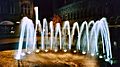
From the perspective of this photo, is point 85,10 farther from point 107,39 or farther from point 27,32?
point 27,32

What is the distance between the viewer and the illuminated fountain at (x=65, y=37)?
46.1ft

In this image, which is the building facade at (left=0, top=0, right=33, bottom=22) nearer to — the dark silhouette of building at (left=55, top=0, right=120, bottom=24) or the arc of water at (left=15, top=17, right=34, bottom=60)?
the arc of water at (left=15, top=17, right=34, bottom=60)

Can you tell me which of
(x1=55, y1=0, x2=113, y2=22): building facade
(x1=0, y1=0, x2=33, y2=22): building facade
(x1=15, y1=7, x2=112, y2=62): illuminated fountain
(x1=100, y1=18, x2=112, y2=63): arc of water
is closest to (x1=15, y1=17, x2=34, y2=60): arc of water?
(x1=15, y1=7, x2=112, y2=62): illuminated fountain

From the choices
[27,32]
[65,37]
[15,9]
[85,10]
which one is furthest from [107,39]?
[15,9]

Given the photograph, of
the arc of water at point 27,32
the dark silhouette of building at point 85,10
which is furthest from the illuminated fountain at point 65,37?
the dark silhouette of building at point 85,10

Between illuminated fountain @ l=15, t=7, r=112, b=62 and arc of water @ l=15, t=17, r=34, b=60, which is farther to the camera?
illuminated fountain @ l=15, t=7, r=112, b=62

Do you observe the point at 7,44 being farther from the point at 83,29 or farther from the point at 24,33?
the point at 83,29

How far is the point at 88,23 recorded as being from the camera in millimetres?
14609

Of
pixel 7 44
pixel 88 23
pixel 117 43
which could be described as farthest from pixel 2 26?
pixel 117 43

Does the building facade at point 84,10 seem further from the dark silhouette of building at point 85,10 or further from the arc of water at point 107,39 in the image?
the arc of water at point 107,39

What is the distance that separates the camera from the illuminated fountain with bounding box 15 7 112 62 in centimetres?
1406

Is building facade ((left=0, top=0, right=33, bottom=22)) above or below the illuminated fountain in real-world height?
above

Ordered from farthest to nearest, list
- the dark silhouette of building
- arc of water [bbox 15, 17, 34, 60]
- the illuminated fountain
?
the dark silhouette of building < the illuminated fountain < arc of water [bbox 15, 17, 34, 60]

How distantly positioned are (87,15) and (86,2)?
0.56 m
